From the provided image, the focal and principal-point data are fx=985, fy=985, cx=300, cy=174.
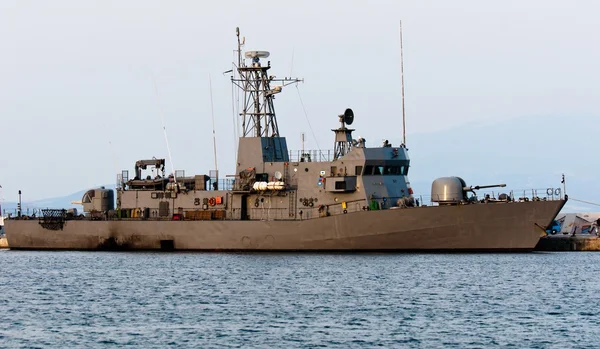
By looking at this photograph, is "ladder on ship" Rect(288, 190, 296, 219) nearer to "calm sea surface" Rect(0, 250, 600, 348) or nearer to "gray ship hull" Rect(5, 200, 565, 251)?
"gray ship hull" Rect(5, 200, 565, 251)

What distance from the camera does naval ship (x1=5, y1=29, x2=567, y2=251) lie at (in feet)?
141

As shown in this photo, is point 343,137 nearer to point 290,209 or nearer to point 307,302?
point 290,209

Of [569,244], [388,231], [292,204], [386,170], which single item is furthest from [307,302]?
[569,244]

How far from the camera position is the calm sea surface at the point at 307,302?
84.3 ft

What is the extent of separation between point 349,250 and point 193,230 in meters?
8.48

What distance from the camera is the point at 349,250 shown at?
44.9 metres

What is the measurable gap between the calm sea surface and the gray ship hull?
813mm

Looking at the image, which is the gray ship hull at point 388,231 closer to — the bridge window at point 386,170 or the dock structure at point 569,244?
the bridge window at point 386,170

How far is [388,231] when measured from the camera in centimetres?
4350

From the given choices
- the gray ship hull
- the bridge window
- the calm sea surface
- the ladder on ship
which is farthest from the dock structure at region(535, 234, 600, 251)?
the ladder on ship

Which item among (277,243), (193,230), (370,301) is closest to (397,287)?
(370,301)

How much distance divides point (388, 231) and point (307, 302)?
12.7 metres

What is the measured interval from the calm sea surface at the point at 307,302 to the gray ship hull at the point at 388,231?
81 cm

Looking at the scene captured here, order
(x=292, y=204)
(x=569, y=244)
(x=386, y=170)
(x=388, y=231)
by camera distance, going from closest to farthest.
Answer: (x=388, y=231)
(x=386, y=170)
(x=292, y=204)
(x=569, y=244)
